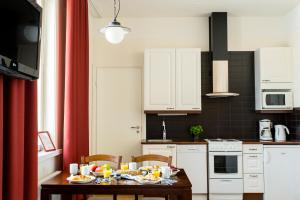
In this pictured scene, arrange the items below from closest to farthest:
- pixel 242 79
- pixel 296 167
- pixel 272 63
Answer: pixel 296 167 < pixel 272 63 < pixel 242 79

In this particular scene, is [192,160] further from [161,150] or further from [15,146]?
[15,146]

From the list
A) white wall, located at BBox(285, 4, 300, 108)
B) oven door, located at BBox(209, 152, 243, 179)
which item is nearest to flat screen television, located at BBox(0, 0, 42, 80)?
oven door, located at BBox(209, 152, 243, 179)

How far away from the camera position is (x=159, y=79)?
4.92 meters

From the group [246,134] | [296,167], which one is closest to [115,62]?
[246,134]

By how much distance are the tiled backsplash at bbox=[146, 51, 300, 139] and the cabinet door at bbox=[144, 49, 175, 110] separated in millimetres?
411

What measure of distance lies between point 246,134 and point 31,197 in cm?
390

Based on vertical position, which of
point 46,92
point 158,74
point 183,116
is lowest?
point 183,116

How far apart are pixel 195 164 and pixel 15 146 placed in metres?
3.19

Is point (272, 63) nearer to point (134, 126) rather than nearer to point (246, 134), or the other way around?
point (246, 134)

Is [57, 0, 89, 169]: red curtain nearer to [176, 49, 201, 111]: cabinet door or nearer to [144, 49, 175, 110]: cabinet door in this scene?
[144, 49, 175, 110]: cabinet door

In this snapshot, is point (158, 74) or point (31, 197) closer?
point (31, 197)

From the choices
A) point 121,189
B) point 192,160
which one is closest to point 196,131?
point 192,160

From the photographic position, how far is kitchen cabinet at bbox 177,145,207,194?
183 inches

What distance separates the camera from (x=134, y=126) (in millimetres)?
5273
